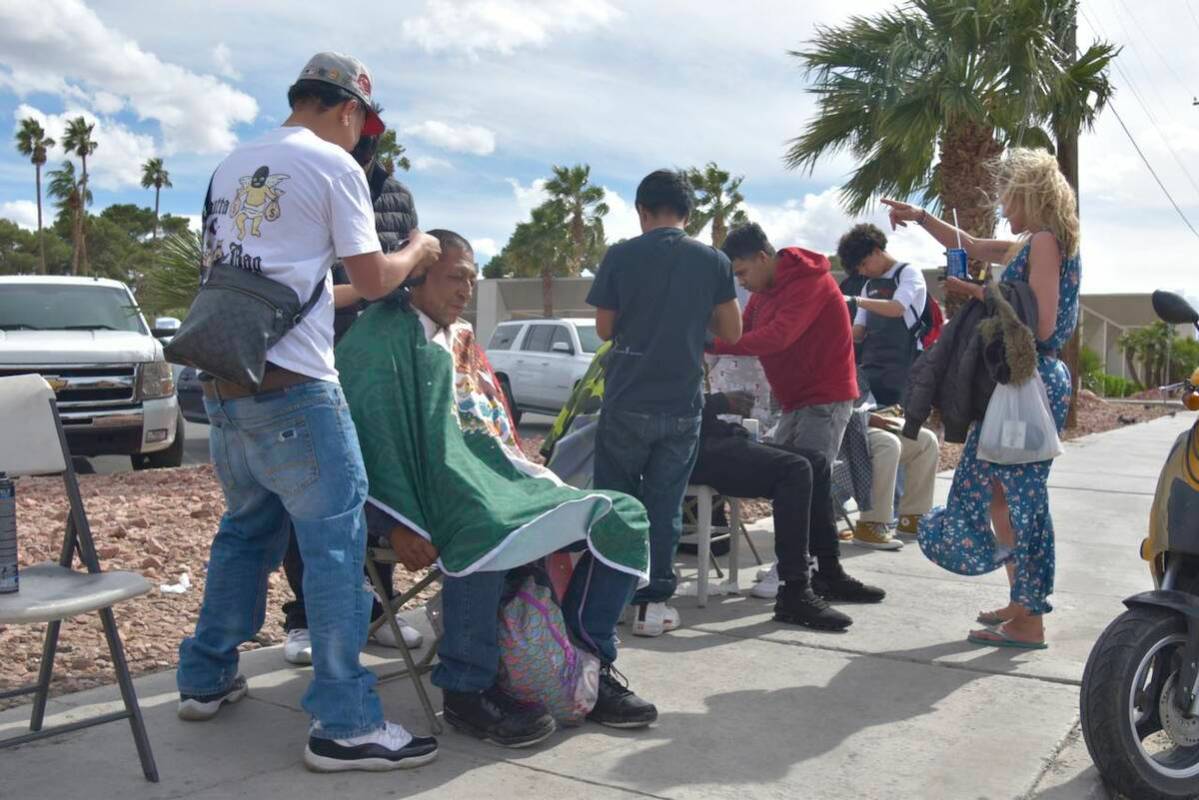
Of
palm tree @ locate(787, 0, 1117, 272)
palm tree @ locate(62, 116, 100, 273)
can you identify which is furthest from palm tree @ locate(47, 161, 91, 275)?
palm tree @ locate(787, 0, 1117, 272)

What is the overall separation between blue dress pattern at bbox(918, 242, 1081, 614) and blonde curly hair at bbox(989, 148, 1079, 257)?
103 millimetres

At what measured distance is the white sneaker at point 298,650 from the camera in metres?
4.42

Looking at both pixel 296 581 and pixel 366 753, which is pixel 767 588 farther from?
pixel 366 753

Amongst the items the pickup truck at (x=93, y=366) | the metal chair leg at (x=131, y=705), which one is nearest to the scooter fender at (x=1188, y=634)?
the metal chair leg at (x=131, y=705)

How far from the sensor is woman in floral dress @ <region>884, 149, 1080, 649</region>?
469 cm

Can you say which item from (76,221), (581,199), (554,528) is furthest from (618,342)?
(76,221)

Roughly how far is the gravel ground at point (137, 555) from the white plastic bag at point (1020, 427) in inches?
111

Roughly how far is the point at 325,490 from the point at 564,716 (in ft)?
3.58

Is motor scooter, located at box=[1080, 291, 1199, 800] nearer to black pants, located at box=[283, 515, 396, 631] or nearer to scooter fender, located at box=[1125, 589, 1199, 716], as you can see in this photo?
scooter fender, located at box=[1125, 589, 1199, 716]

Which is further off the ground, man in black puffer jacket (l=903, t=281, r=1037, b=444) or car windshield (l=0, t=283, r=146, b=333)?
car windshield (l=0, t=283, r=146, b=333)

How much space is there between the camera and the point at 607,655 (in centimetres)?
399

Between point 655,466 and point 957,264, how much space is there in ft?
4.90

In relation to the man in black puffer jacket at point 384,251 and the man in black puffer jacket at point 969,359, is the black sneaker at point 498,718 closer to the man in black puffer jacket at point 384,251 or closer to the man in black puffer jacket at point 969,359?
the man in black puffer jacket at point 384,251

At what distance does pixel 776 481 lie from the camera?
529cm
